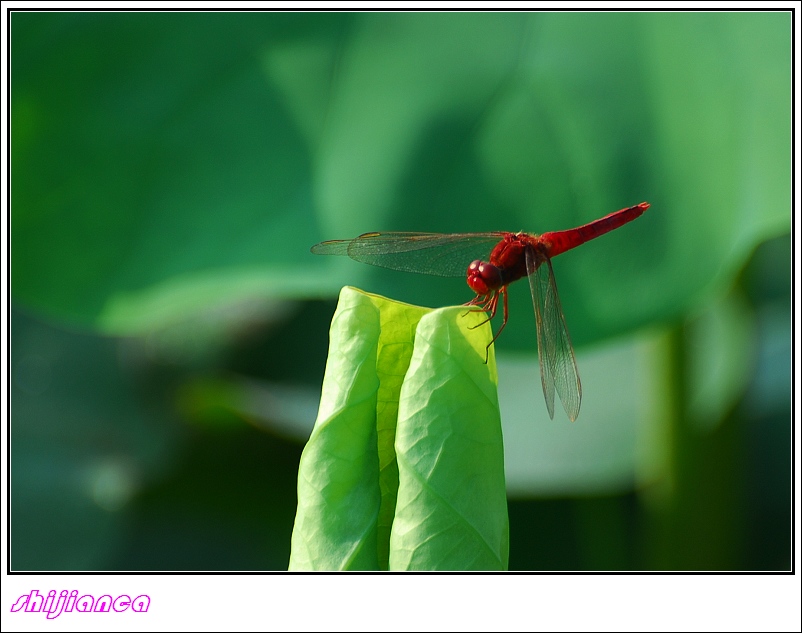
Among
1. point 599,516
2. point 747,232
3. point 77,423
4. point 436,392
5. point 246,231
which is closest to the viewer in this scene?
point 436,392

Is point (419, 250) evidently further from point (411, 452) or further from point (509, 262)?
point (411, 452)

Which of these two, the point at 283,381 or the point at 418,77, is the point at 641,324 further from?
the point at 283,381

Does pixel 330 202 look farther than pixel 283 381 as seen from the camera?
No

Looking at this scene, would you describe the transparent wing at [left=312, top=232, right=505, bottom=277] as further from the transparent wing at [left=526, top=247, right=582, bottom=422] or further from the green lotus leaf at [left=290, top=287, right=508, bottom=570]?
the green lotus leaf at [left=290, top=287, right=508, bottom=570]

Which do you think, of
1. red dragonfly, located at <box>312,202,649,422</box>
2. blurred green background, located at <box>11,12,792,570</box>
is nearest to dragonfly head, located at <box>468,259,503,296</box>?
red dragonfly, located at <box>312,202,649,422</box>

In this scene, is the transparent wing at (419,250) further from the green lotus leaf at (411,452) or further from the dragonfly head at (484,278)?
the green lotus leaf at (411,452)

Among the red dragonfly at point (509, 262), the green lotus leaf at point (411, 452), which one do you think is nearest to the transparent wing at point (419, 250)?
the red dragonfly at point (509, 262)
